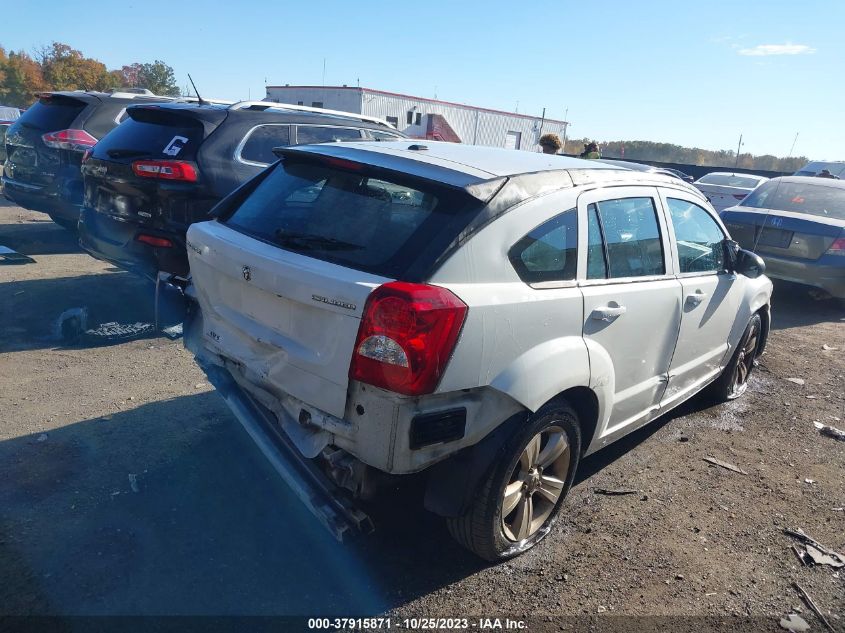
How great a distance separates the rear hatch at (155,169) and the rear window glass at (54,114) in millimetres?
2828

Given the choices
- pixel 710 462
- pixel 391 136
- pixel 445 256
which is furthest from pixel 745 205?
pixel 445 256

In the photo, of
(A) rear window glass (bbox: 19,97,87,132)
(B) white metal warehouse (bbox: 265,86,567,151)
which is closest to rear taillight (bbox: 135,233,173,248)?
(A) rear window glass (bbox: 19,97,87,132)

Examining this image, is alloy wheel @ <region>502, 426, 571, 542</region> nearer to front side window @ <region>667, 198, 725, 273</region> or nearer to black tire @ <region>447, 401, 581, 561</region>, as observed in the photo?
black tire @ <region>447, 401, 581, 561</region>

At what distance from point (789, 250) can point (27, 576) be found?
28.7ft

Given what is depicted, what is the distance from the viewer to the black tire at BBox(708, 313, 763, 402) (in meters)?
5.26

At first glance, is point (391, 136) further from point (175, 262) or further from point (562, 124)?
point (562, 124)

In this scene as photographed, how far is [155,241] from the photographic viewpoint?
17.8ft

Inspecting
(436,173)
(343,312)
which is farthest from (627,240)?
(343,312)

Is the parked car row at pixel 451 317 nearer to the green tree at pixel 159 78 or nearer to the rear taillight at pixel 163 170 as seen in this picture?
the rear taillight at pixel 163 170

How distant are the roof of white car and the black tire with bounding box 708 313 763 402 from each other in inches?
93.1

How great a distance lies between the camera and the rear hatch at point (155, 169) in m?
5.46

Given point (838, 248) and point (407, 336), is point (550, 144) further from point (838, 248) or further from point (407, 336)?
point (407, 336)

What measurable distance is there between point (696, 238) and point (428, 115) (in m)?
26.4

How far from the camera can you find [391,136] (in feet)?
25.1
